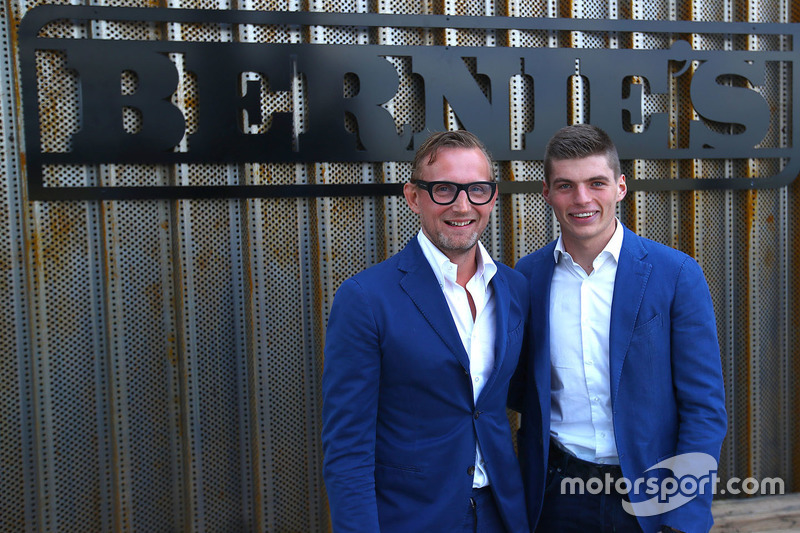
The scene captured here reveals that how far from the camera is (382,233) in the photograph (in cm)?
349

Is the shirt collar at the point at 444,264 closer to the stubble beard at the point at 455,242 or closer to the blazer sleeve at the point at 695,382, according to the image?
the stubble beard at the point at 455,242

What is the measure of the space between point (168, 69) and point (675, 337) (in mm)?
2729

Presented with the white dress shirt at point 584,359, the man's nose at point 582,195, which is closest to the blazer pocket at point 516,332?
the white dress shirt at point 584,359

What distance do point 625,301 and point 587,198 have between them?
363 mm

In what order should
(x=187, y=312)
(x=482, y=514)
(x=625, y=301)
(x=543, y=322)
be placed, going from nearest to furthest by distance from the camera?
(x=482, y=514)
(x=625, y=301)
(x=543, y=322)
(x=187, y=312)

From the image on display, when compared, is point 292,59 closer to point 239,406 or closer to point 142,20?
point 142,20

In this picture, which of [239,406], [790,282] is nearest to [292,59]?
[239,406]

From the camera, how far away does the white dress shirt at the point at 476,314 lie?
1.92 m

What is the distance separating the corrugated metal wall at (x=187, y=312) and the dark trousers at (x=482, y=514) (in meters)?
1.67

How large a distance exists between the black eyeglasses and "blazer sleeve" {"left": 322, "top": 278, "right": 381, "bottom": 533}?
40 centimetres

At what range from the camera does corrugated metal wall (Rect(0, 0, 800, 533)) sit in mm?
3160

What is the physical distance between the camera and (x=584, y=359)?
6.73 ft

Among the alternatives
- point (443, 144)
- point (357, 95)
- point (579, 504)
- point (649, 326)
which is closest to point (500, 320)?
point (649, 326)

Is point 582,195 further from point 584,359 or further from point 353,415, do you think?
point 353,415
